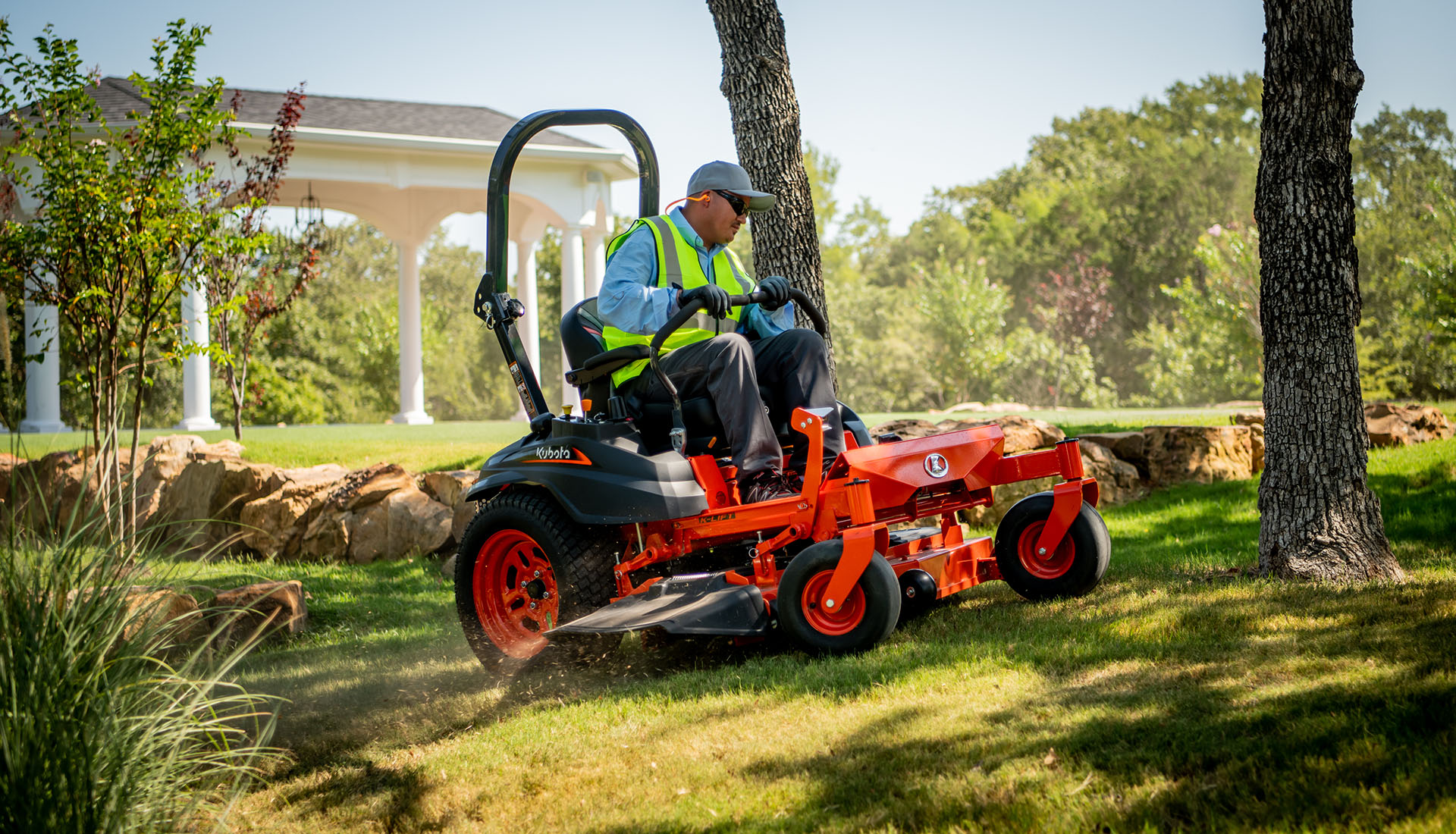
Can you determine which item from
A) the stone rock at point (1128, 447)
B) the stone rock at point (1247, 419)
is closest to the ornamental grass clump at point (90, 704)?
the stone rock at point (1128, 447)

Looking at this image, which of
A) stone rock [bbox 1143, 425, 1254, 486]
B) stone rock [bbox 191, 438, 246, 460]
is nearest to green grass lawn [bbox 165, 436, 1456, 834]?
stone rock [bbox 1143, 425, 1254, 486]

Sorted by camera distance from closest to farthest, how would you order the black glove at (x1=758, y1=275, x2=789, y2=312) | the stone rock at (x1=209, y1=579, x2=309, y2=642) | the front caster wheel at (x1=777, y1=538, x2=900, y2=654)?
the front caster wheel at (x1=777, y1=538, x2=900, y2=654) → the black glove at (x1=758, y1=275, x2=789, y2=312) → the stone rock at (x1=209, y1=579, x2=309, y2=642)

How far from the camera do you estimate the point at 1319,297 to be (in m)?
4.88

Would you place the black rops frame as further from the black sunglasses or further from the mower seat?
the black sunglasses

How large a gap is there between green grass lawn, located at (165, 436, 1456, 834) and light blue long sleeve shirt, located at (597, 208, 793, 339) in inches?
54.8

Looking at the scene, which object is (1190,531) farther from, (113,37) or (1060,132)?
(1060,132)

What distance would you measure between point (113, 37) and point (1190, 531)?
59.4 ft

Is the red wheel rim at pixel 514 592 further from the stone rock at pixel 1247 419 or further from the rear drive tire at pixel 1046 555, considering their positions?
the stone rock at pixel 1247 419

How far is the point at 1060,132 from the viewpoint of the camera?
48375 millimetres

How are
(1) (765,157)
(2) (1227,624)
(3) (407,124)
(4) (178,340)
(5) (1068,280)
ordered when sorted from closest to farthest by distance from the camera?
(2) (1227,624) → (1) (765,157) → (4) (178,340) → (3) (407,124) → (5) (1068,280)

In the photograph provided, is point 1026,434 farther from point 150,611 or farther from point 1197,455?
point 150,611

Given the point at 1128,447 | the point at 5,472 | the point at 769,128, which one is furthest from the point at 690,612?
the point at 5,472

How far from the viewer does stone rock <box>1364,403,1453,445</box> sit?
9234mm

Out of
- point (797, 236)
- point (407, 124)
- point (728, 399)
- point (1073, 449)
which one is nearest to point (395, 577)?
point (797, 236)
